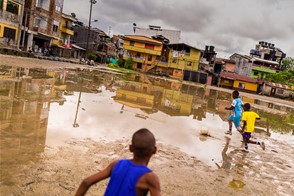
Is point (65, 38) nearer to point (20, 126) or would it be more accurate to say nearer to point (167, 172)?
point (20, 126)

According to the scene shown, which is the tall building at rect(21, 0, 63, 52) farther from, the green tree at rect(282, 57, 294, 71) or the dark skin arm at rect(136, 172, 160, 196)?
the green tree at rect(282, 57, 294, 71)

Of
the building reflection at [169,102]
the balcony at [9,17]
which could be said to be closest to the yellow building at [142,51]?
the balcony at [9,17]

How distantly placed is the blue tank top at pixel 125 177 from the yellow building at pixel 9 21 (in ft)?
127

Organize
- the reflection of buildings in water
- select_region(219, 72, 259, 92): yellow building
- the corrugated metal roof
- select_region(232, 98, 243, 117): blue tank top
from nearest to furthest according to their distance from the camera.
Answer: the reflection of buildings in water
select_region(232, 98, 243, 117): blue tank top
the corrugated metal roof
select_region(219, 72, 259, 92): yellow building

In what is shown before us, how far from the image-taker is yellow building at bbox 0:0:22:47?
120 ft

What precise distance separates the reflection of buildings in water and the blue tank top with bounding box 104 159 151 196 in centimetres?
262

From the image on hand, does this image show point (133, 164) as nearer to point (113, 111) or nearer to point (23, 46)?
point (113, 111)

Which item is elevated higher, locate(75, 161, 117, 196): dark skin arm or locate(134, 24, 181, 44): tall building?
locate(134, 24, 181, 44): tall building

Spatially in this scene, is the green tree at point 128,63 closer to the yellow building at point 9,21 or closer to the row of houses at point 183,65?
the row of houses at point 183,65

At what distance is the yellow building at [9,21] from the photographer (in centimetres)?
3653

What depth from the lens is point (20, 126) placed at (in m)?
7.12

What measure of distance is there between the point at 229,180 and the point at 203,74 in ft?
184

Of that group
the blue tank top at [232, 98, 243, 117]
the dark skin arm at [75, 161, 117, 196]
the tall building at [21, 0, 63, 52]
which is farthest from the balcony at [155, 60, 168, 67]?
the dark skin arm at [75, 161, 117, 196]

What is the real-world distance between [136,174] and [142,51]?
65.3 metres
